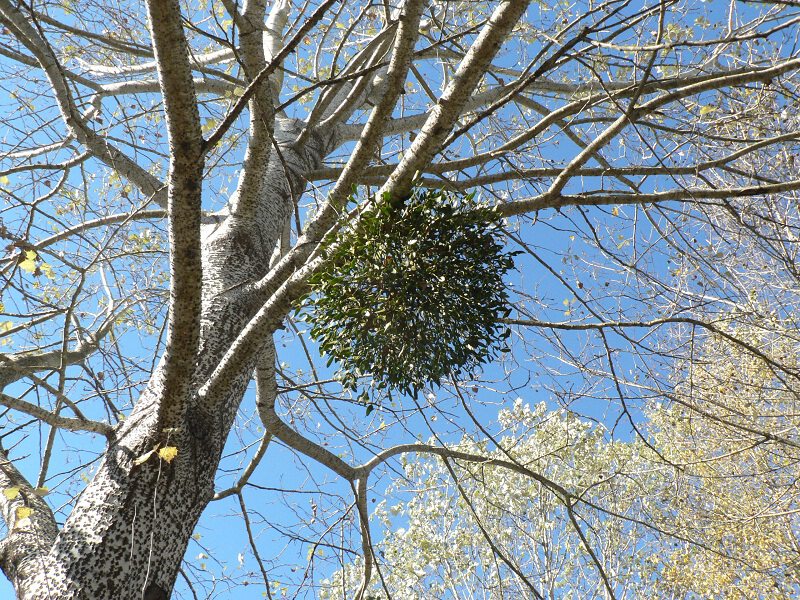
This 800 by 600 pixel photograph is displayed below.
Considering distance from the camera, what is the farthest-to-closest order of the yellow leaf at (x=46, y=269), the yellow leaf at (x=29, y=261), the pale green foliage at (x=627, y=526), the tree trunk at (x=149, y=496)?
the pale green foliage at (x=627, y=526)
the yellow leaf at (x=46, y=269)
the yellow leaf at (x=29, y=261)
the tree trunk at (x=149, y=496)

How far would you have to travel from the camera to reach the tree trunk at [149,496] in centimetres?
181

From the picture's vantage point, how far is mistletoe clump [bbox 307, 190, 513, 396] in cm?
206

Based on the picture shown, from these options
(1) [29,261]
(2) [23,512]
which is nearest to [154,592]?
(2) [23,512]

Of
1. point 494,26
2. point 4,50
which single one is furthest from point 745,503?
point 4,50

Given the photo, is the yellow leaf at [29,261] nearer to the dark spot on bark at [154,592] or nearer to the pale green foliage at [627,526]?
the dark spot on bark at [154,592]

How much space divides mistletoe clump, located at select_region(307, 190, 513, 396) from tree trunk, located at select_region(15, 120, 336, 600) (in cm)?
27

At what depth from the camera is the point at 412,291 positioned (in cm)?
208

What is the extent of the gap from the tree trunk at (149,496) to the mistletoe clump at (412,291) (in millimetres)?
269

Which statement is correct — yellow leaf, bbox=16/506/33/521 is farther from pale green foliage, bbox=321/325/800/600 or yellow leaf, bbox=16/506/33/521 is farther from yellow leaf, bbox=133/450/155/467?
pale green foliage, bbox=321/325/800/600

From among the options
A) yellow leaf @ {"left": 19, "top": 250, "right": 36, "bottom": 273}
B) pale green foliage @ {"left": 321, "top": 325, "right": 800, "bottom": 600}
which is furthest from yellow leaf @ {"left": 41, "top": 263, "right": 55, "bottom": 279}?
pale green foliage @ {"left": 321, "top": 325, "right": 800, "bottom": 600}

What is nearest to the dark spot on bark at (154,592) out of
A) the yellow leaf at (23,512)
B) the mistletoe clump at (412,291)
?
the yellow leaf at (23,512)

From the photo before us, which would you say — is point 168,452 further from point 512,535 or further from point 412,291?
point 512,535

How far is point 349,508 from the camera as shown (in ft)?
11.9

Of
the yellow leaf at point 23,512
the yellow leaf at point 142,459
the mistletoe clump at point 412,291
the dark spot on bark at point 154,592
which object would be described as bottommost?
the dark spot on bark at point 154,592
